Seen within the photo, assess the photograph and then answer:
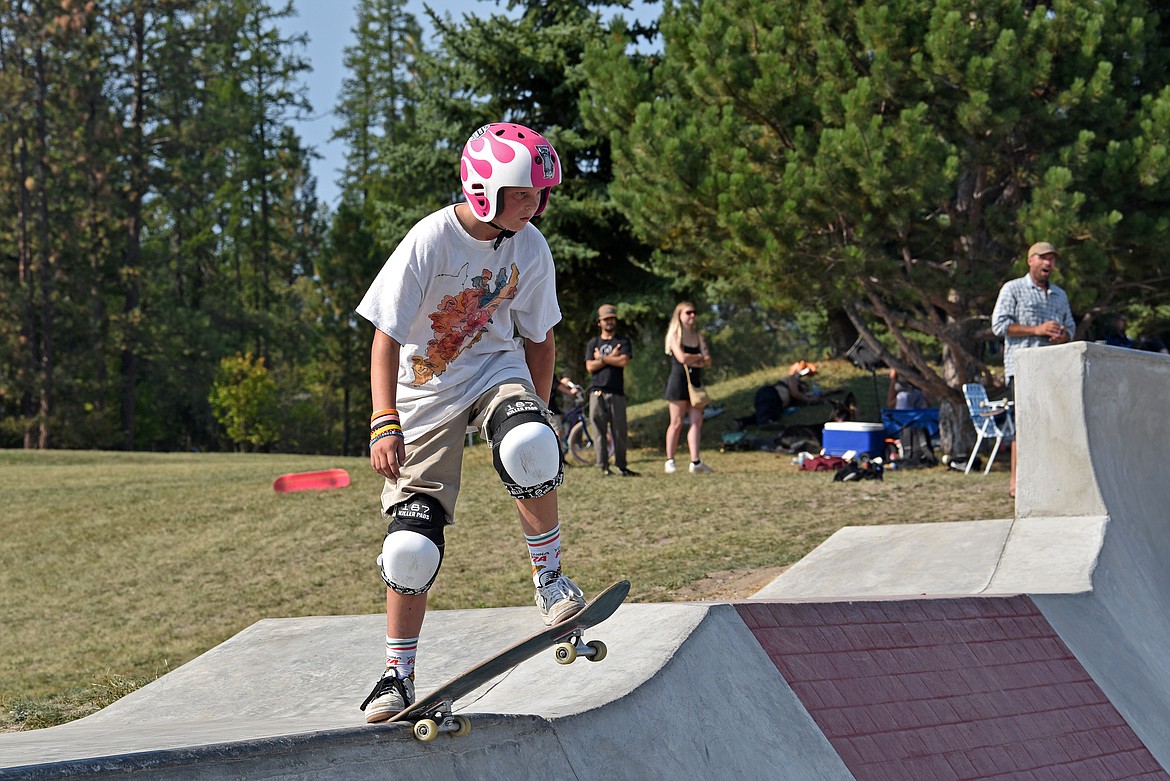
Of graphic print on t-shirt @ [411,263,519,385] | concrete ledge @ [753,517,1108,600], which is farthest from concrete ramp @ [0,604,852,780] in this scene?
concrete ledge @ [753,517,1108,600]

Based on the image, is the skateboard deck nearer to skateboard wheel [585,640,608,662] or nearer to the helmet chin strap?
the helmet chin strap

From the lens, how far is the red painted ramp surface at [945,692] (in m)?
4.29

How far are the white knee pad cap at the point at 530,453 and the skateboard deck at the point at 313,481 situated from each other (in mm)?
10560

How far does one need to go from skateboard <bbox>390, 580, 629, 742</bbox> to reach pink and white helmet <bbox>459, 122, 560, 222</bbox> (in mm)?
1290

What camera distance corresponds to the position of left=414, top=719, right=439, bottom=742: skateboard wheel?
2.96 metres

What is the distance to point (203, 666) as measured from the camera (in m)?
5.62

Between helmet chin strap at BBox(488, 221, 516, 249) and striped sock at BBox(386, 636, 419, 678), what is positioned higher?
helmet chin strap at BBox(488, 221, 516, 249)

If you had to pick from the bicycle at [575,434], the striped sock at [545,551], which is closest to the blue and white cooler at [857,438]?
the bicycle at [575,434]

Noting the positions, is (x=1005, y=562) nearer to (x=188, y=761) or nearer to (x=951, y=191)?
(x=188, y=761)

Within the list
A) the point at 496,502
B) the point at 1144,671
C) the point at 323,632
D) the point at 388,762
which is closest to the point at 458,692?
the point at 388,762

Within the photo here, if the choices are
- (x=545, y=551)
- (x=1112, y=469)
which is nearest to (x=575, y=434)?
(x=1112, y=469)

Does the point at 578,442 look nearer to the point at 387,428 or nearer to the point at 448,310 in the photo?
the point at 448,310

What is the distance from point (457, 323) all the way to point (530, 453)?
21.5 inches

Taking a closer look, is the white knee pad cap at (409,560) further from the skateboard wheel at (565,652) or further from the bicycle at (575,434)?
the bicycle at (575,434)
